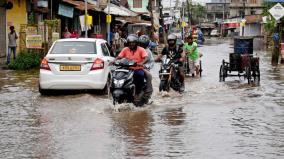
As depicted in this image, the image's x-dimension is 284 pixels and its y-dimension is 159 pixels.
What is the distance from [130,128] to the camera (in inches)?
451

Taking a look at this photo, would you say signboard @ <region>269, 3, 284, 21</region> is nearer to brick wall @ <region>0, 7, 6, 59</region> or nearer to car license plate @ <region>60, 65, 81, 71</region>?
brick wall @ <region>0, 7, 6, 59</region>

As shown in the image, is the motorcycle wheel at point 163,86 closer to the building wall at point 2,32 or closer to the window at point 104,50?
the window at point 104,50

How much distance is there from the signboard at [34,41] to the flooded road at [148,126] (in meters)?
8.90

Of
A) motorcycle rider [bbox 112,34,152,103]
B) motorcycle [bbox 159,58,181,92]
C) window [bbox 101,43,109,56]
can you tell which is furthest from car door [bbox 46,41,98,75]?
motorcycle rider [bbox 112,34,152,103]

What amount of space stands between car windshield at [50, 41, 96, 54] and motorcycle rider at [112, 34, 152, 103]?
2.32 metres

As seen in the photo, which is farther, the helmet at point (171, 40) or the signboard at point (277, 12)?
the signboard at point (277, 12)

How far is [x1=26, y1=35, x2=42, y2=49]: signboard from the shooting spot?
2714cm

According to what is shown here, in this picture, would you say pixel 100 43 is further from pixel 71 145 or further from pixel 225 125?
pixel 71 145

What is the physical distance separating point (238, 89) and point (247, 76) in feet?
5.77

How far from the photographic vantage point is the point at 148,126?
1172cm

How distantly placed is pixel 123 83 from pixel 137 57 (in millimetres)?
984

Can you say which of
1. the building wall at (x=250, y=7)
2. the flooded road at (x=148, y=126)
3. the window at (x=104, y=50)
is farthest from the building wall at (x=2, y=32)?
the building wall at (x=250, y=7)

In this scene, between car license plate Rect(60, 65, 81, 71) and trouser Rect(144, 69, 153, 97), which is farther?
car license plate Rect(60, 65, 81, 71)

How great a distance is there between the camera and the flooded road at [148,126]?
9.27 m
